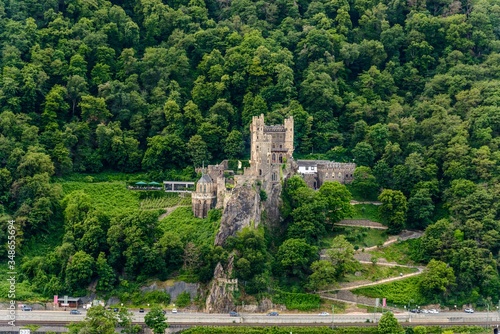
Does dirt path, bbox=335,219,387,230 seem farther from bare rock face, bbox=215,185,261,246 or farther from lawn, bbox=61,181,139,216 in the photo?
lawn, bbox=61,181,139,216

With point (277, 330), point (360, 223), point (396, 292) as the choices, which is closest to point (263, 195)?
point (360, 223)

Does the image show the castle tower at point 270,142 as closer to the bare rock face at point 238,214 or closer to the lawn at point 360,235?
the bare rock face at point 238,214

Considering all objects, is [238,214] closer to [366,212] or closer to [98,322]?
[366,212]

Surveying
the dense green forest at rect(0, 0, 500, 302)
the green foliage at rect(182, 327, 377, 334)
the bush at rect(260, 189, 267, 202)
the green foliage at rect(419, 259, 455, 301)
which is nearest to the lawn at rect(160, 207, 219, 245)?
the dense green forest at rect(0, 0, 500, 302)

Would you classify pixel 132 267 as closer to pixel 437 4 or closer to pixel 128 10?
pixel 128 10

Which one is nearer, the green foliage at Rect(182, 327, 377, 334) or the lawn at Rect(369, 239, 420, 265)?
the green foliage at Rect(182, 327, 377, 334)
